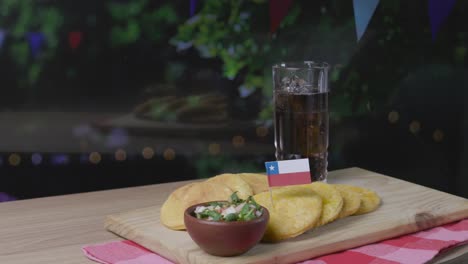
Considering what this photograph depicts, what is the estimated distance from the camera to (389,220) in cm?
157

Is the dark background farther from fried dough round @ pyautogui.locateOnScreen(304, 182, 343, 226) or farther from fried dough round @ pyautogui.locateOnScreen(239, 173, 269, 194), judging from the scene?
fried dough round @ pyautogui.locateOnScreen(304, 182, 343, 226)

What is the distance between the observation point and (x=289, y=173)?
1578 mm

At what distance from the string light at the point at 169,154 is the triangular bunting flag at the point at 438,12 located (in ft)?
2.99

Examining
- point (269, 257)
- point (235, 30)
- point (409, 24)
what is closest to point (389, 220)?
point (269, 257)

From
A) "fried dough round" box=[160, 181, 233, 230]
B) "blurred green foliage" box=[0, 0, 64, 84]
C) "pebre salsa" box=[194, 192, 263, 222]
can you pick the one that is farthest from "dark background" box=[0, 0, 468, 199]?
"pebre salsa" box=[194, 192, 263, 222]

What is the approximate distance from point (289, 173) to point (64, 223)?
493 millimetres

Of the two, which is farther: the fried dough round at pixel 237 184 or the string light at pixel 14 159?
the string light at pixel 14 159

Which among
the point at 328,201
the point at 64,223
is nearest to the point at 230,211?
the point at 328,201

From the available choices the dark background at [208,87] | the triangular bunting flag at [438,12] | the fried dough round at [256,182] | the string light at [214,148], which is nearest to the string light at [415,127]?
the dark background at [208,87]

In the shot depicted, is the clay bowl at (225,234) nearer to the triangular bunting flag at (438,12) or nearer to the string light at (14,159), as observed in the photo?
the string light at (14,159)

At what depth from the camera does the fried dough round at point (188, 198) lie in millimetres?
1520

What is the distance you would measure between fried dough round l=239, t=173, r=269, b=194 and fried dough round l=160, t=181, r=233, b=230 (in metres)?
0.11

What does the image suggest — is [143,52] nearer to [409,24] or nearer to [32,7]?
[32,7]

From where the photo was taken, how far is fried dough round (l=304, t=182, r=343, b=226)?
4.98 ft
